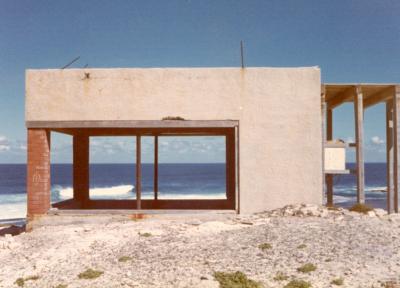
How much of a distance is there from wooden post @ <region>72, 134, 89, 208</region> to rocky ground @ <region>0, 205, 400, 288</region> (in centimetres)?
369

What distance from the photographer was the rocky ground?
7.90 meters

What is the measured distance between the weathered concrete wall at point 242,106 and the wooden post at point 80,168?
3333 mm

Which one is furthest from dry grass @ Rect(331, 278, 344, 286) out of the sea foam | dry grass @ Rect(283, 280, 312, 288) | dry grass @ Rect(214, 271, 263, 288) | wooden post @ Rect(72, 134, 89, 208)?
the sea foam

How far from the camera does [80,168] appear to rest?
52.2 ft

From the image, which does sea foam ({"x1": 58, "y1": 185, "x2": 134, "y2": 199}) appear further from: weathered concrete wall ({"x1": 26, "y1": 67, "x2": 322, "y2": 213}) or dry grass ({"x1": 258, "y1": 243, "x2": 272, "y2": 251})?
dry grass ({"x1": 258, "y1": 243, "x2": 272, "y2": 251})

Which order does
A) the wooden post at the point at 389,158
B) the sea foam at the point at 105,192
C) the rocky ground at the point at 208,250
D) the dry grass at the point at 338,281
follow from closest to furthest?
the dry grass at the point at 338,281
the rocky ground at the point at 208,250
the wooden post at the point at 389,158
the sea foam at the point at 105,192

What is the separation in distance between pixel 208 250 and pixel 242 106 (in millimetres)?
4873

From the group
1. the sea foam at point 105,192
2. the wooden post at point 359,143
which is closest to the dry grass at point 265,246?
the wooden post at point 359,143

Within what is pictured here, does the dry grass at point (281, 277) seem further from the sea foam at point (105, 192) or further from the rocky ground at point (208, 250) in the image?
the sea foam at point (105, 192)

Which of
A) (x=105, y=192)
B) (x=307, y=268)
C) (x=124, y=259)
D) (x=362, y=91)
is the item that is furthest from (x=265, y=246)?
(x=105, y=192)

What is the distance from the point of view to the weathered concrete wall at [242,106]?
40.6 ft

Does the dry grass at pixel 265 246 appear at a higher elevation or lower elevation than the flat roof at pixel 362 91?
lower

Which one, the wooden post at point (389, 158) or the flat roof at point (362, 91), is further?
the wooden post at point (389, 158)

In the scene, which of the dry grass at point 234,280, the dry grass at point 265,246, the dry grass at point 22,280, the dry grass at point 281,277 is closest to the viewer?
the dry grass at point 234,280
